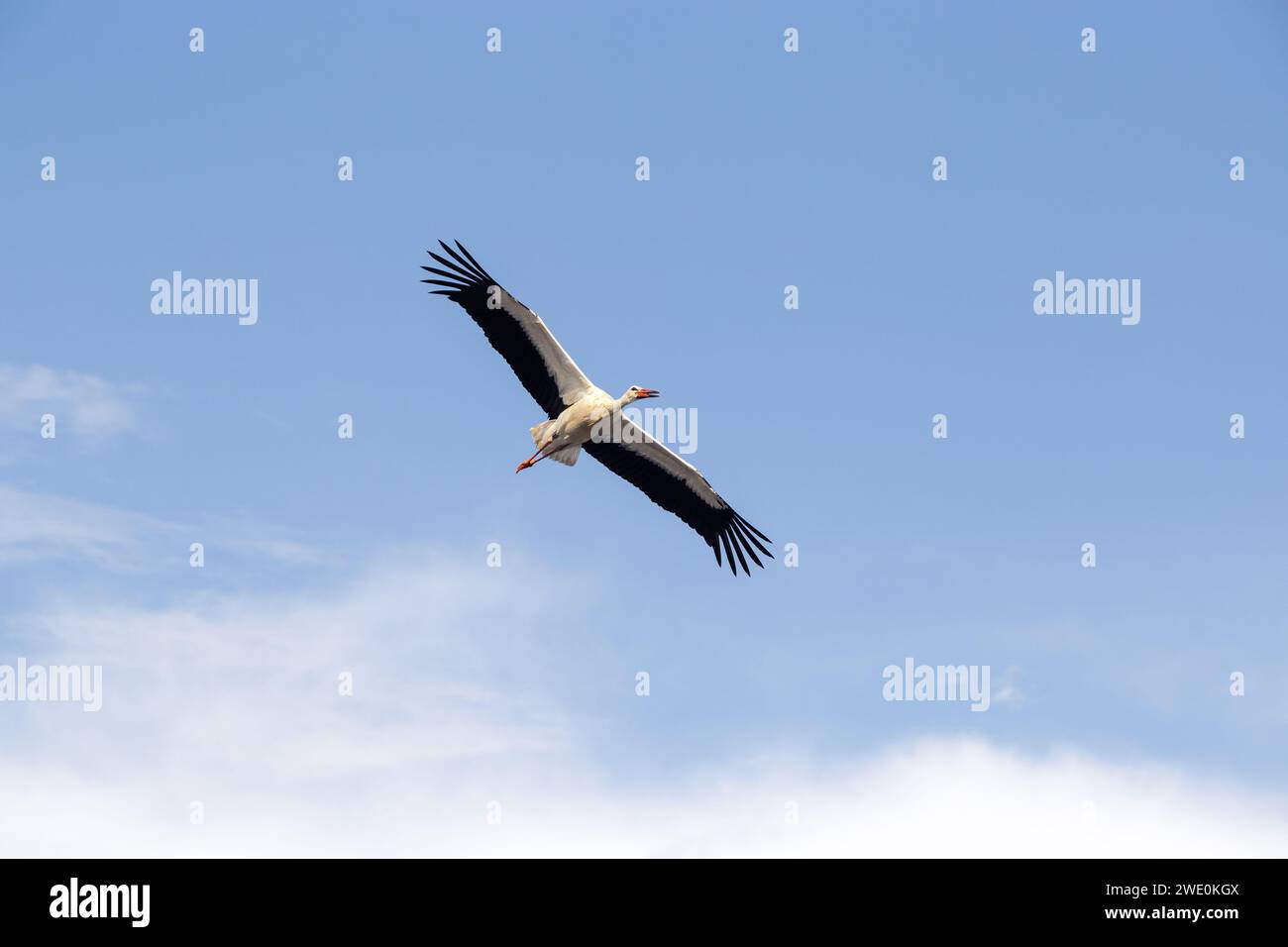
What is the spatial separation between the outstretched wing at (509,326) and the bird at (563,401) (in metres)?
0.02

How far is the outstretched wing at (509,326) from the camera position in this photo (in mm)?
22984

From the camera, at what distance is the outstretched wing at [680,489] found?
2500cm

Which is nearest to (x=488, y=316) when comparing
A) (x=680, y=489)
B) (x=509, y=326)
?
(x=509, y=326)

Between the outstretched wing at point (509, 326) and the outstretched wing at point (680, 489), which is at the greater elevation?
the outstretched wing at point (509, 326)

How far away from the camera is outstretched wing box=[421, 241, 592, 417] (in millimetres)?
22984

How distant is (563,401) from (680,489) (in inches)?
143

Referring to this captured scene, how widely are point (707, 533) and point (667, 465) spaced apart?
1.90 m

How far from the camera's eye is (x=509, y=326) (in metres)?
23.1

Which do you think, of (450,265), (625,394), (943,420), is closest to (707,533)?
A: (625,394)

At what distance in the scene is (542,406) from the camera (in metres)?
23.8

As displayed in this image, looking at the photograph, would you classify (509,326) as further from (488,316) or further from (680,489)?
(680,489)
